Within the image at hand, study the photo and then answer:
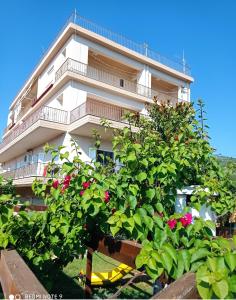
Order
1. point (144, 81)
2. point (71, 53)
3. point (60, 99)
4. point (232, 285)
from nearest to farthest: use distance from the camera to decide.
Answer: point (232, 285) → point (71, 53) → point (60, 99) → point (144, 81)

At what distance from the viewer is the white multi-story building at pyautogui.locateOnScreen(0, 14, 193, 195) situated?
16641mm

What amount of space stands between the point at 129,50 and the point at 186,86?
6.82m

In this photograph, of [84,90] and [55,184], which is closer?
[55,184]

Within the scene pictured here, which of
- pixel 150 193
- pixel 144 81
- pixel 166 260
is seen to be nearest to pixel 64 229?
pixel 150 193

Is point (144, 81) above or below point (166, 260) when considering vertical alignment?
above

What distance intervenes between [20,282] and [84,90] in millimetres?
16652

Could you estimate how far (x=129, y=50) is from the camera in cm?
1998

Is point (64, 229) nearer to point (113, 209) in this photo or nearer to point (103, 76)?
point (113, 209)

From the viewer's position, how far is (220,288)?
3.23 ft

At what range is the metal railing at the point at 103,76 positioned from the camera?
55.6 feet

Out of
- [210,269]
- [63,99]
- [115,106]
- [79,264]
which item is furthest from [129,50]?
[210,269]

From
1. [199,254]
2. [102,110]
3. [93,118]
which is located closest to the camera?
[199,254]

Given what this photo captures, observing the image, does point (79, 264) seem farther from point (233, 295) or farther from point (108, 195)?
point (233, 295)

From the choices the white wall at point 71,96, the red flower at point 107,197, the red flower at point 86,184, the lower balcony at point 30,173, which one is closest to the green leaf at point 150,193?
the red flower at point 107,197
